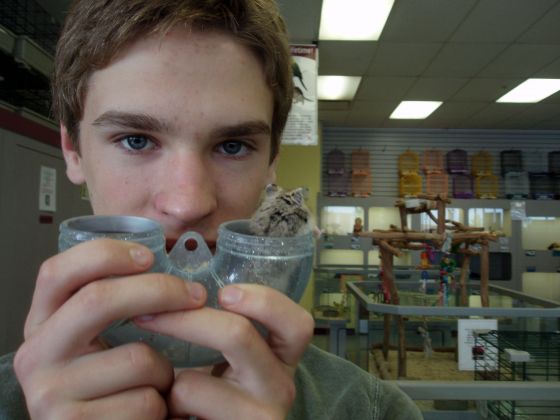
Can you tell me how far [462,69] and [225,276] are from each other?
5.64 meters

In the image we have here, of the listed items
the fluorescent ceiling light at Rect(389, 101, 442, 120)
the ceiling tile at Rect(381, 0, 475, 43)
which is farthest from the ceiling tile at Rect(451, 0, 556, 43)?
the fluorescent ceiling light at Rect(389, 101, 442, 120)

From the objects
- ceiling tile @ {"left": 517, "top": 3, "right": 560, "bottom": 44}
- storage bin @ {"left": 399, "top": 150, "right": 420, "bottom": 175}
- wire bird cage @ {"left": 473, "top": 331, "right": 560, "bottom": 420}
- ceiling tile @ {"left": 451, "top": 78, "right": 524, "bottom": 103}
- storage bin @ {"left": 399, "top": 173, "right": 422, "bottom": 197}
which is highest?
ceiling tile @ {"left": 517, "top": 3, "right": 560, "bottom": 44}

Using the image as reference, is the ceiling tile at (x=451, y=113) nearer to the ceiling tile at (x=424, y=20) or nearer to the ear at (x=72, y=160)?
the ceiling tile at (x=424, y=20)

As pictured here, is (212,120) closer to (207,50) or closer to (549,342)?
(207,50)

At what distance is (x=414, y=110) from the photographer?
23.1ft

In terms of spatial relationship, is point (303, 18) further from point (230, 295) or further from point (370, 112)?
point (230, 295)

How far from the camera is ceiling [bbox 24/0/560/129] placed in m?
3.77

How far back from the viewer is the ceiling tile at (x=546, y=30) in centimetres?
385

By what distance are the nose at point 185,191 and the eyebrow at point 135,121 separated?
51mm

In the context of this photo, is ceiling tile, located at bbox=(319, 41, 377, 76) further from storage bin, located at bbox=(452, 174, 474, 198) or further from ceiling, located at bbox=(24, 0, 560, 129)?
storage bin, located at bbox=(452, 174, 474, 198)

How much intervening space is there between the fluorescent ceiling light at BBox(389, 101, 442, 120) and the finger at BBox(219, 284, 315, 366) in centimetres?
668

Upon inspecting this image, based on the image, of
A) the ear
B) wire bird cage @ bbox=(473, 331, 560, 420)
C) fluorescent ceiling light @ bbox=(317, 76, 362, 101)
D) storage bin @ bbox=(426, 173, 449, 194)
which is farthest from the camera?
storage bin @ bbox=(426, 173, 449, 194)

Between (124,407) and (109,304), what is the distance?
0.11 metres

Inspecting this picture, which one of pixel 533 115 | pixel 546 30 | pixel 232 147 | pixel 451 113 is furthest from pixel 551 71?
pixel 232 147
